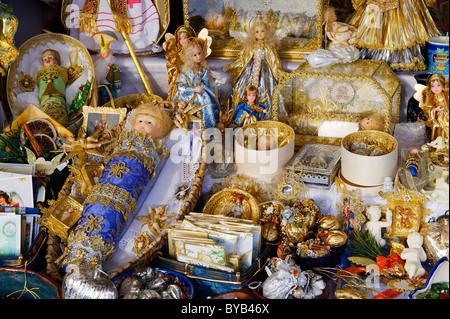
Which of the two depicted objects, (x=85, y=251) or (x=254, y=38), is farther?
(x=254, y=38)

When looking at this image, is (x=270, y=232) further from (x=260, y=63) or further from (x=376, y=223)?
(x=260, y=63)

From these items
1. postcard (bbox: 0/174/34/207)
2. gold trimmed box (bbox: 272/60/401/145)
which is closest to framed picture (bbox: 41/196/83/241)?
postcard (bbox: 0/174/34/207)

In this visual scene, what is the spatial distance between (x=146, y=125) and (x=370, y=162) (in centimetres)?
125

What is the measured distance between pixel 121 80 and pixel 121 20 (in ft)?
1.37

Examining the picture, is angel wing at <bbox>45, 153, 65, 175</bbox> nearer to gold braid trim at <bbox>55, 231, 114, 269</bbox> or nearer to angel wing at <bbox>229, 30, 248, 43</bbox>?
gold braid trim at <bbox>55, 231, 114, 269</bbox>

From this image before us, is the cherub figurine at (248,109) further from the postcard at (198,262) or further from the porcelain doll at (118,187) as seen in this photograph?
the postcard at (198,262)

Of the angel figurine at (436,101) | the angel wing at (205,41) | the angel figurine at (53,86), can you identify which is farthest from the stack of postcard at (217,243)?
the angel figurine at (53,86)

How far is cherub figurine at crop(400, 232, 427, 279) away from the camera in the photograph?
10.00 feet

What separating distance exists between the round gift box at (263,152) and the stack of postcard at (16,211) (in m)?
1.14

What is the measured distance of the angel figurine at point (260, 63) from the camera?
157 inches

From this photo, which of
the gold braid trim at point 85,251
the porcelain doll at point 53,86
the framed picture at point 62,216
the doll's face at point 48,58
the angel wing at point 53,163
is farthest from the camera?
Result: the doll's face at point 48,58

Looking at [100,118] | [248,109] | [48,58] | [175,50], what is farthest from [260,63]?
[48,58]

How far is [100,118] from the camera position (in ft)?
13.3
